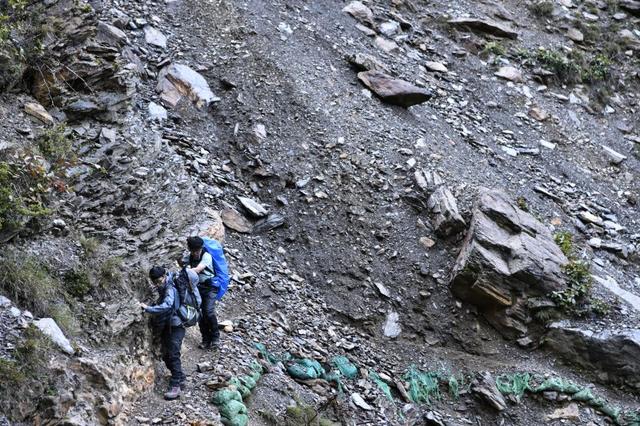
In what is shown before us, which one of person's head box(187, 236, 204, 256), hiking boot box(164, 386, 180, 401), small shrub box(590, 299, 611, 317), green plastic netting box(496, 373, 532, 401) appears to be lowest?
green plastic netting box(496, 373, 532, 401)

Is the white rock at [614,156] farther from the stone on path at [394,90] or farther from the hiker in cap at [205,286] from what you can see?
the hiker in cap at [205,286]

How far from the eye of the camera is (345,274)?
11031mm

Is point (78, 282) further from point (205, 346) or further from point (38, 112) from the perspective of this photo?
point (38, 112)

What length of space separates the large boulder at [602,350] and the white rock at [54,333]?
7233 millimetres

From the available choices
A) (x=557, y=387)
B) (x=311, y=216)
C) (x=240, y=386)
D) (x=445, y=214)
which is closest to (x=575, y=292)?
(x=557, y=387)

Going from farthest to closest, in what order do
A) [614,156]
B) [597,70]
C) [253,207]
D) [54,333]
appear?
[597,70] < [614,156] < [253,207] < [54,333]

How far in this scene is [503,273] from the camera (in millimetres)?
10828

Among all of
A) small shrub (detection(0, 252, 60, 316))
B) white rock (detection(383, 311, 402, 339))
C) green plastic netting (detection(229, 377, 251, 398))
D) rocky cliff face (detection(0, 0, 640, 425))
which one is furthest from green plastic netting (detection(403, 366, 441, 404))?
small shrub (detection(0, 252, 60, 316))

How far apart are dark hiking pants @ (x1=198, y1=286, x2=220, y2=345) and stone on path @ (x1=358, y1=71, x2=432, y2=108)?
6.74 meters

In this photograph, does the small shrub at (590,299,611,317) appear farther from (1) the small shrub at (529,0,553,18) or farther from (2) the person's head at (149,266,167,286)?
(1) the small shrub at (529,0,553,18)

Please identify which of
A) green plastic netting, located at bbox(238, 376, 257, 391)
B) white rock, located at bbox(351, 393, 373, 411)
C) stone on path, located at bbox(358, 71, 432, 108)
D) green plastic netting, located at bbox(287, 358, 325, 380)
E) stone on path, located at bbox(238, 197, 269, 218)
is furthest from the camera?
stone on path, located at bbox(358, 71, 432, 108)

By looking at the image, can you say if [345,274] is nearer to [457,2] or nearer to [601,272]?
[601,272]

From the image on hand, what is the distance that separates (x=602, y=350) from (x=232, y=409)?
6113mm

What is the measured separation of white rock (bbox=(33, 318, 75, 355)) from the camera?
668cm
